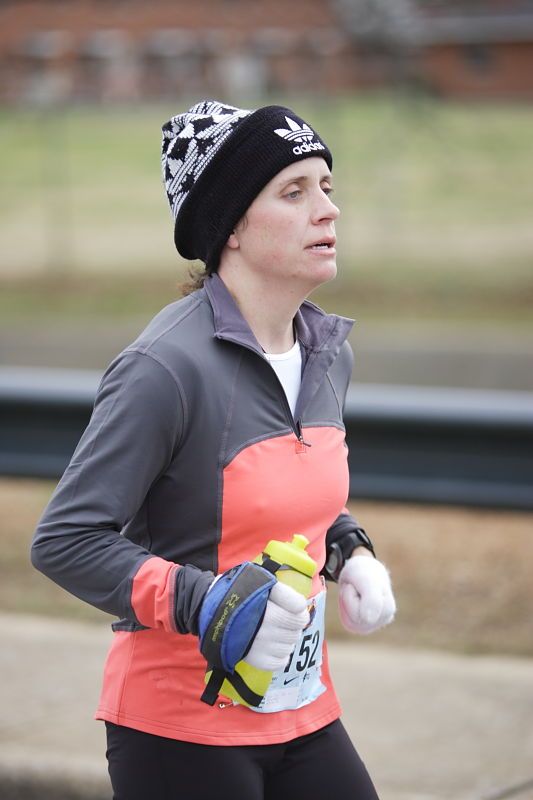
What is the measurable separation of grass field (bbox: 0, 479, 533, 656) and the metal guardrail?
0.68 ft

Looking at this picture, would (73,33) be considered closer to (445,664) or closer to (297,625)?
(445,664)

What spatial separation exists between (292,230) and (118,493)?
0.64 m

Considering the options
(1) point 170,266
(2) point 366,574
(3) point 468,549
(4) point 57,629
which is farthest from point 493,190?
(2) point 366,574

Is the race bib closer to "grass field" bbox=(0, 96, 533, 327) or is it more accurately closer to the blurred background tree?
the blurred background tree

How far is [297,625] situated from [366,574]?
0.52 metres

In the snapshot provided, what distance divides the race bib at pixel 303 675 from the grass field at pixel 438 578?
2.66 m

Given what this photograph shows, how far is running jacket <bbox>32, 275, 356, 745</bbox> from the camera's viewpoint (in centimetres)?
242

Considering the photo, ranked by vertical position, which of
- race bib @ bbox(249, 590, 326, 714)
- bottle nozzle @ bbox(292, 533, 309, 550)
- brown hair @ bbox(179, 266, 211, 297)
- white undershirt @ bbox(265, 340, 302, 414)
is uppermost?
brown hair @ bbox(179, 266, 211, 297)

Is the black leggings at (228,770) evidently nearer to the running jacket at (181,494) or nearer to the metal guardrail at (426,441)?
the running jacket at (181,494)

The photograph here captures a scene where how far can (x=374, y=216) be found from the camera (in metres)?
18.3

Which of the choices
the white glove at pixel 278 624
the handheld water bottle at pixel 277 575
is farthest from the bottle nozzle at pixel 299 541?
the white glove at pixel 278 624

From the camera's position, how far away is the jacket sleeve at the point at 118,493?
240cm

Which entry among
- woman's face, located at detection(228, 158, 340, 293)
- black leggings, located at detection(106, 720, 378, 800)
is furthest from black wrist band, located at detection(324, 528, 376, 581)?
woman's face, located at detection(228, 158, 340, 293)

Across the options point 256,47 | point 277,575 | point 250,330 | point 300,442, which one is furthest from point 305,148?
point 256,47
